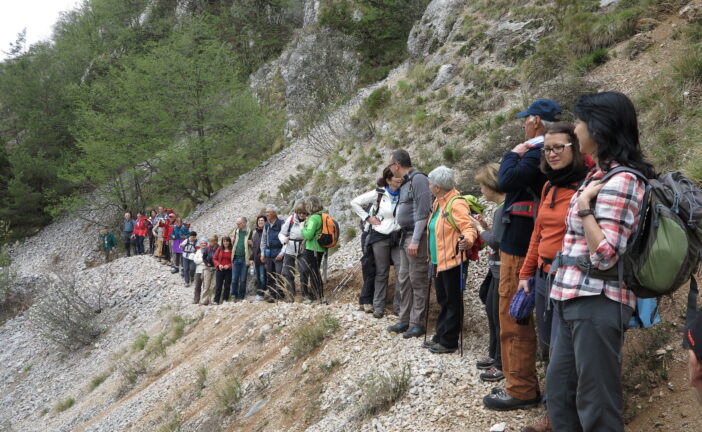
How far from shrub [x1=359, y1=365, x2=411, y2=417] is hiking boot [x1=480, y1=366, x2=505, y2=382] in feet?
2.06

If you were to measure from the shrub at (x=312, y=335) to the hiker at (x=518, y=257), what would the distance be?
2563 millimetres

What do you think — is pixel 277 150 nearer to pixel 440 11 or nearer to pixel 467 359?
pixel 440 11

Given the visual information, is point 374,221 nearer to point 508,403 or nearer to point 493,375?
point 493,375

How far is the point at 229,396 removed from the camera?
547 cm

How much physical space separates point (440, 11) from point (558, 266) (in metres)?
18.2

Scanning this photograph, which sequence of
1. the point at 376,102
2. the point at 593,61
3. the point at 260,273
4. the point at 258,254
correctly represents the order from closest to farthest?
the point at 593,61 → the point at 258,254 → the point at 260,273 → the point at 376,102

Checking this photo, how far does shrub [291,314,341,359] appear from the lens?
18.6ft

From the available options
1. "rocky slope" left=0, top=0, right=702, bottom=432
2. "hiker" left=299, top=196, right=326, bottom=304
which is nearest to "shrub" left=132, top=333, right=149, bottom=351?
"rocky slope" left=0, top=0, right=702, bottom=432

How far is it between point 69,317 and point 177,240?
3586 millimetres

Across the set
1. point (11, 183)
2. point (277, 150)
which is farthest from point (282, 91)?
point (11, 183)

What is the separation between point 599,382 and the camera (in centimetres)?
223

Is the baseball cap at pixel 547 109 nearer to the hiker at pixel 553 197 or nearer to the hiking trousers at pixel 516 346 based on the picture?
the hiker at pixel 553 197

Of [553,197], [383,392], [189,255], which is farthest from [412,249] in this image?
[189,255]

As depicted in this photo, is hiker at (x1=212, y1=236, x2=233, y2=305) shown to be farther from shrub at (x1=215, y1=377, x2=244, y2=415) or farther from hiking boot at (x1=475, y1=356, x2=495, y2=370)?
hiking boot at (x1=475, y1=356, x2=495, y2=370)
